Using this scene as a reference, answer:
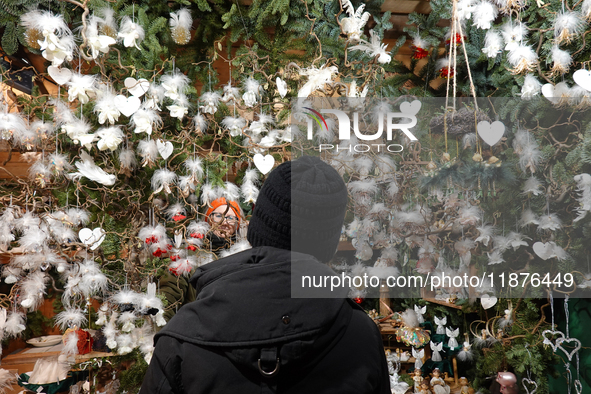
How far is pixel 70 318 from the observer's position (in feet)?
5.37

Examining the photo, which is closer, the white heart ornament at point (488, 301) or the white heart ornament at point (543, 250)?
the white heart ornament at point (543, 250)

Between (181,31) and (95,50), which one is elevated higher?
(181,31)

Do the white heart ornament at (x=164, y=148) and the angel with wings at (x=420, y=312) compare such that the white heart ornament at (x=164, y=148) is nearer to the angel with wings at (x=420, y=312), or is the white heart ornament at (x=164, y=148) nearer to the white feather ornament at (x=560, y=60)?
the angel with wings at (x=420, y=312)

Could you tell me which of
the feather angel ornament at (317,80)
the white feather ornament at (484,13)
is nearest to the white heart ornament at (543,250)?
the white feather ornament at (484,13)

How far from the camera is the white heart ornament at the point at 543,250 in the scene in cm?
159

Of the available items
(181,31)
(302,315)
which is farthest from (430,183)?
(181,31)

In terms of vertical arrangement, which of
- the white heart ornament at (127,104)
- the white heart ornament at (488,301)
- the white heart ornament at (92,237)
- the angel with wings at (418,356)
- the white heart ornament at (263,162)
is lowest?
the angel with wings at (418,356)

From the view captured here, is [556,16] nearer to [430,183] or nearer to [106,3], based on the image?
[430,183]

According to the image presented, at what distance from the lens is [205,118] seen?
180 cm

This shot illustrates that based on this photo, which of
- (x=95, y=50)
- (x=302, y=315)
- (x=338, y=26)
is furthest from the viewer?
(x=338, y=26)

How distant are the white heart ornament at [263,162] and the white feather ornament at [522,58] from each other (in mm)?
1059

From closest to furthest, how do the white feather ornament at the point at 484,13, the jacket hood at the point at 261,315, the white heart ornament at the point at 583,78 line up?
the jacket hood at the point at 261,315 → the white heart ornament at the point at 583,78 → the white feather ornament at the point at 484,13

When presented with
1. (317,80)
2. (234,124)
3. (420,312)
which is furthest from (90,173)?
(420,312)

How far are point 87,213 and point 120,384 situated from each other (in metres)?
0.76
